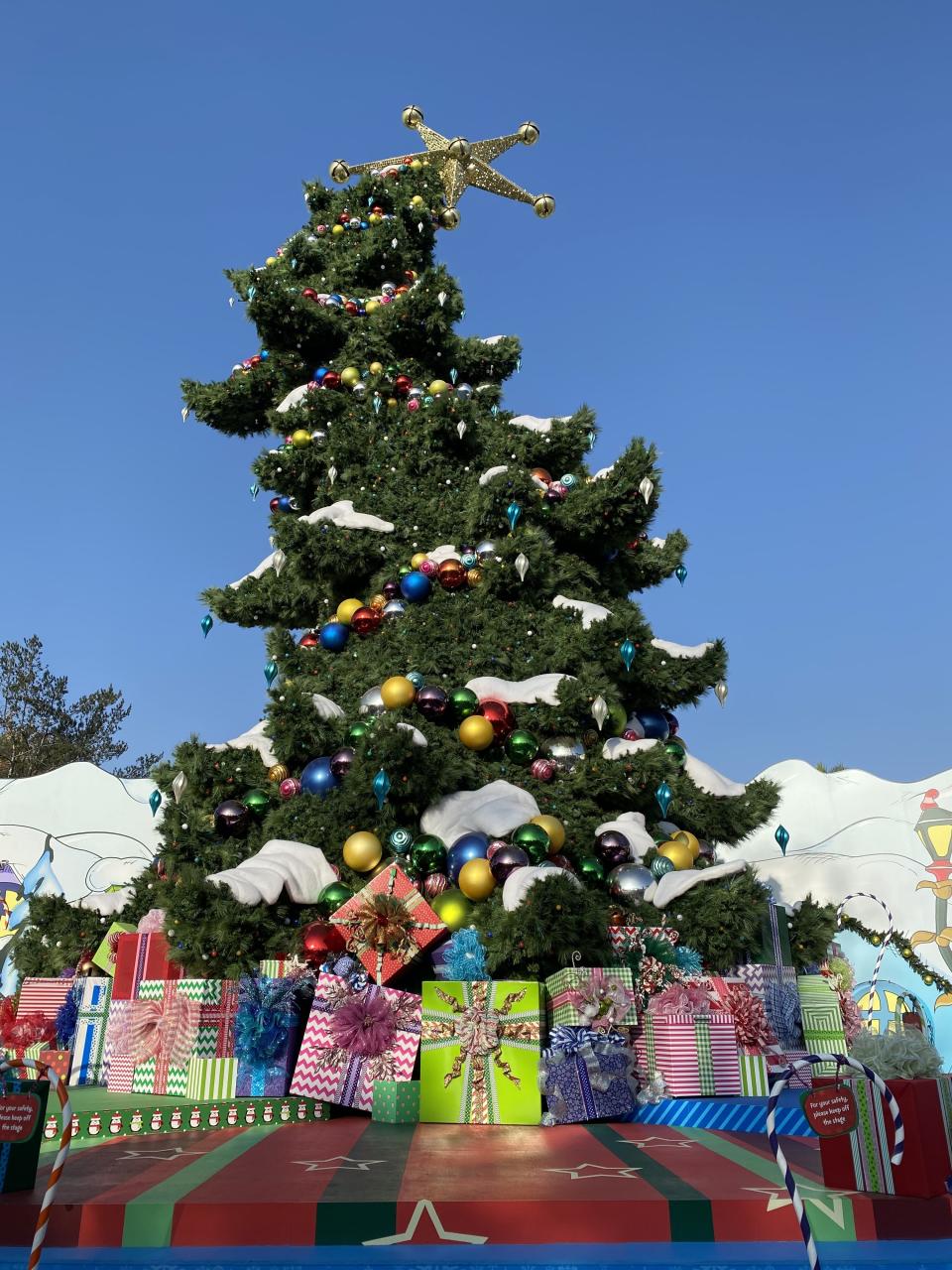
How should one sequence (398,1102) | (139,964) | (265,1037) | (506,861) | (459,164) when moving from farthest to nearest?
(459,164) → (139,964) → (506,861) → (265,1037) → (398,1102)

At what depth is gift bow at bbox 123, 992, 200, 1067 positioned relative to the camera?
6676 mm

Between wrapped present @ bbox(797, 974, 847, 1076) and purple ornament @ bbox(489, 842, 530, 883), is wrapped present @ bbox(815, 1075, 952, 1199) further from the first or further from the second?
wrapped present @ bbox(797, 974, 847, 1076)

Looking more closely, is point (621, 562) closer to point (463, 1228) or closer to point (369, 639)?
point (369, 639)

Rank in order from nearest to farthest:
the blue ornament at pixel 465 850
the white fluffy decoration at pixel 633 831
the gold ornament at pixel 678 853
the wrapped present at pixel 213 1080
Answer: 1. the wrapped present at pixel 213 1080
2. the blue ornament at pixel 465 850
3. the white fluffy decoration at pixel 633 831
4. the gold ornament at pixel 678 853

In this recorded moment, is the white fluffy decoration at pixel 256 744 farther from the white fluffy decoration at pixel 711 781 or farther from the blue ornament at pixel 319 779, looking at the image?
the white fluffy decoration at pixel 711 781

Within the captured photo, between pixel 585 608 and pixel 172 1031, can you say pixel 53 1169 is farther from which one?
pixel 585 608

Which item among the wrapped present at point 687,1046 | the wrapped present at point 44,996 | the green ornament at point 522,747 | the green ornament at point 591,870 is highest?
the green ornament at point 522,747

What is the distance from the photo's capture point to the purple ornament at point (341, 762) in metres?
7.89

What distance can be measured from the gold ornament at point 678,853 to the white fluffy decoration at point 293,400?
7.19 metres

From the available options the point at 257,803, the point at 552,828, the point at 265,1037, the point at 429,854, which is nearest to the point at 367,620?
the point at 257,803

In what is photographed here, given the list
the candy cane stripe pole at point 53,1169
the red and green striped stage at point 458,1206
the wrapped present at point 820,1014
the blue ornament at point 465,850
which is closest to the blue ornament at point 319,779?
the blue ornament at point 465,850

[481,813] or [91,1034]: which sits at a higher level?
[481,813]

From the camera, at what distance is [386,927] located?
658 cm

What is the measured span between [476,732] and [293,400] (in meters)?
5.81
